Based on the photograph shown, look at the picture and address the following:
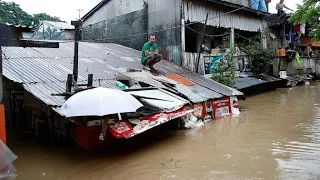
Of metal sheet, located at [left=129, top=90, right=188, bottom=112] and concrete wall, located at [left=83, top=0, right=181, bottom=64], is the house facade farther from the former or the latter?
metal sheet, located at [left=129, top=90, right=188, bottom=112]

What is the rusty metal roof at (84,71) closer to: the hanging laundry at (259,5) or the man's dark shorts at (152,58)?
the man's dark shorts at (152,58)

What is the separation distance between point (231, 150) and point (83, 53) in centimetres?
712

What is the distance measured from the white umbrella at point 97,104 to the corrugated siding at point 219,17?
8.58 meters

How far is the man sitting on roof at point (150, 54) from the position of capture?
11.1 m

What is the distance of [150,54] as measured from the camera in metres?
11.2

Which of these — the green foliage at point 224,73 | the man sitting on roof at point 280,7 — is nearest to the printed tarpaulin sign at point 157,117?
the green foliage at point 224,73

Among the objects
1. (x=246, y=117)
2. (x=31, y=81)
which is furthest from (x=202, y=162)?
(x=246, y=117)

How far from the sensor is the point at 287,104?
13102 mm

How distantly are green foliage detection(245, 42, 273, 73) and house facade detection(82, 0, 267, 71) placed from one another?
3.67 ft

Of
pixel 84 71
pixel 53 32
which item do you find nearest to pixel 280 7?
pixel 84 71

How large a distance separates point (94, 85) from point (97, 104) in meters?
2.38

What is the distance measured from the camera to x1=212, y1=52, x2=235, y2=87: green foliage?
12844mm

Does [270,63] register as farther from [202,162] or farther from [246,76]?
[202,162]

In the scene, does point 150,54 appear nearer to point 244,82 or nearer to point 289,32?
point 244,82
